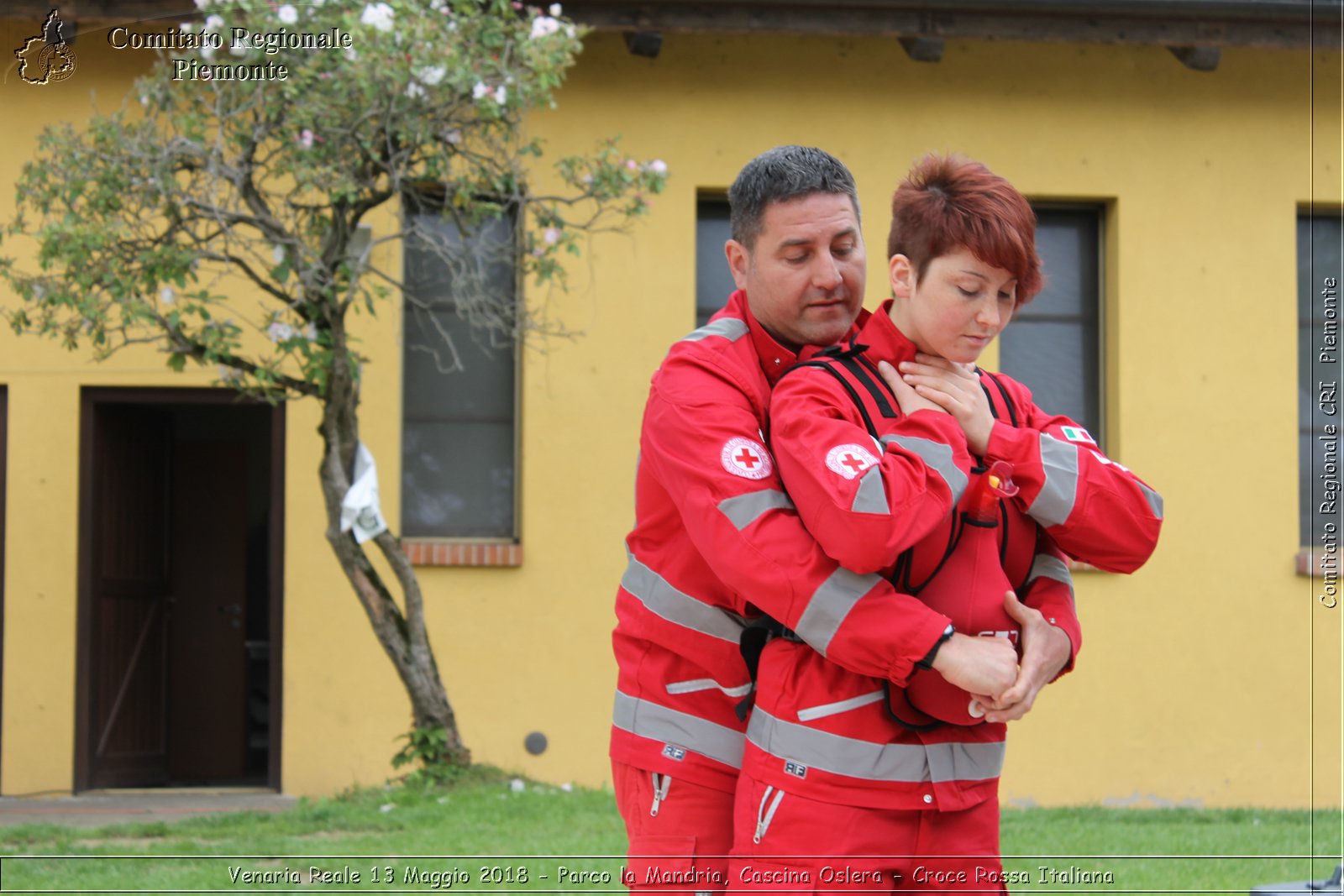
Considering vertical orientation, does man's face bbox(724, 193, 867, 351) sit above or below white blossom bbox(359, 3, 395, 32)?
below

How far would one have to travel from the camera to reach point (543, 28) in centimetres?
656

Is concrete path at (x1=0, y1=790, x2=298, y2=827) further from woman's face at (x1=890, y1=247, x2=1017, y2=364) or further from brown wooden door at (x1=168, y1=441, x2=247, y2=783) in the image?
woman's face at (x1=890, y1=247, x2=1017, y2=364)

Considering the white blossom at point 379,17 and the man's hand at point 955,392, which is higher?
the white blossom at point 379,17

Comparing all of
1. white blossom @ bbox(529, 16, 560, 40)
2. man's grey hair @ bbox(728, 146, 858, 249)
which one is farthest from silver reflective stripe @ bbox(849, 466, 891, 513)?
white blossom @ bbox(529, 16, 560, 40)

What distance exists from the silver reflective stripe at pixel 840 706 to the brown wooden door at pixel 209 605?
30.5 feet

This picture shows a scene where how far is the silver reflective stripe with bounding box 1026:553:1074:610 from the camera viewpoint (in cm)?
238

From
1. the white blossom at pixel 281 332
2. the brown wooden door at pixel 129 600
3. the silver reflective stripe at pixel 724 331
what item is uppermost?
the white blossom at pixel 281 332

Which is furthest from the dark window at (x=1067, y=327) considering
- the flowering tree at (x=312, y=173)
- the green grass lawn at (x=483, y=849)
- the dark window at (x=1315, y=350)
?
the flowering tree at (x=312, y=173)

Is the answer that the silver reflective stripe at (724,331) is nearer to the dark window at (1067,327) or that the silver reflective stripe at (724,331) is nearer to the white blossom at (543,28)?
the white blossom at (543,28)

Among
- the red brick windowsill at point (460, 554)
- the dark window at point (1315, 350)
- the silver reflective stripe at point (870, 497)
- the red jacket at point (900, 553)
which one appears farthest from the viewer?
the dark window at point (1315, 350)

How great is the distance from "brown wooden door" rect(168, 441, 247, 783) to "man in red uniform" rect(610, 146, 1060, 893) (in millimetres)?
8813

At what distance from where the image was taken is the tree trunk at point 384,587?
23.1 ft

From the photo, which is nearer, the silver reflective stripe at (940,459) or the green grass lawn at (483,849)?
the silver reflective stripe at (940,459)

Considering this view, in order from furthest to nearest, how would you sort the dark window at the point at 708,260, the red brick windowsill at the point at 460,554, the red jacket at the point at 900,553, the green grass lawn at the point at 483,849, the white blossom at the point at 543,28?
the dark window at the point at 708,260
the red brick windowsill at the point at 460,554
the white blossom at the point at 543,28
the green grass lawn at the point at 483,849
the red jacket at the point at 900,553
